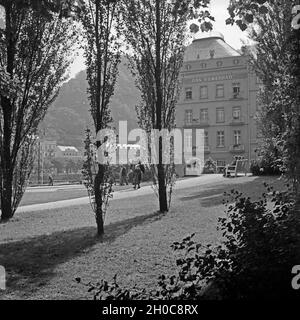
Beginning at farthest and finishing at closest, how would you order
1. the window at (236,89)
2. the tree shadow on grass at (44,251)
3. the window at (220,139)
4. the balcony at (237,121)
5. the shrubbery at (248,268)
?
the window at (220,139) < the balcony at (237,121) < the window at (236,89) < the tree shadow on grass at (44,251) < the shrubbery at (248,268)

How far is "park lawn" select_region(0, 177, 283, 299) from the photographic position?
20.5ft

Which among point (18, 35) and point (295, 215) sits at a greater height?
point (18, 35)

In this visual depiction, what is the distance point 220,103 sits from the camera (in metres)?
64.2

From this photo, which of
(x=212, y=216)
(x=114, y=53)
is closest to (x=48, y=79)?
(x=114, y=53)

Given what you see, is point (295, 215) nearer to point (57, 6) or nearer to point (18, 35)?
point (57, 6)

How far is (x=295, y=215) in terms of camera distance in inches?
203

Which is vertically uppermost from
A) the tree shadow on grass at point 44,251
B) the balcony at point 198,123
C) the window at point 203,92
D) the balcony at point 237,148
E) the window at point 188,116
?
the window at point 203,92

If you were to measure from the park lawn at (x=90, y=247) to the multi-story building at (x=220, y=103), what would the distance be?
49.8m

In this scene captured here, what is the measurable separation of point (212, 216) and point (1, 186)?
6.73 metres

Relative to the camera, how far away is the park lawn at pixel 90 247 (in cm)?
625

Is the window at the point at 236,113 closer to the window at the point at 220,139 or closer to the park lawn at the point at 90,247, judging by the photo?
the window at the point at 220,139

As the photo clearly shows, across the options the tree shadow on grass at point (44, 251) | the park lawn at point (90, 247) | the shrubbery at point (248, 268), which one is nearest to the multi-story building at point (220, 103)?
the park lawn at point (90, 247)

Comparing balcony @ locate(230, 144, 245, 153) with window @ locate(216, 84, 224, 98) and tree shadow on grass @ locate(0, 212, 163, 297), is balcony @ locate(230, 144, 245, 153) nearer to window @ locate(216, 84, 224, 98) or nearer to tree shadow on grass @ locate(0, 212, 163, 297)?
window @ locate(216, 84, 224, 98)

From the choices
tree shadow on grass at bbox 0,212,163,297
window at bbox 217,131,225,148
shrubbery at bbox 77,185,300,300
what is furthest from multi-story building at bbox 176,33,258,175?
shrubbery at bbox 77,185,300,300
